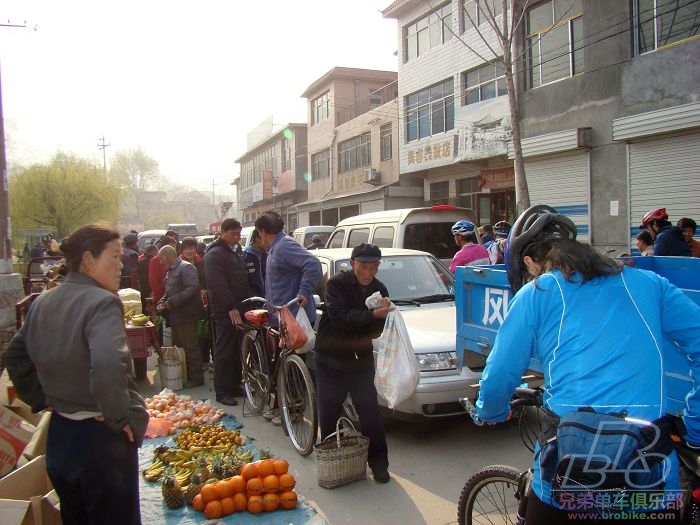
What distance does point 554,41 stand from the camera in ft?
50.3

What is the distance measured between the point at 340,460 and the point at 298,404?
1037 mm

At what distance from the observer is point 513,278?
7.91 ft

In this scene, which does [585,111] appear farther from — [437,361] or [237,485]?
[237,485]

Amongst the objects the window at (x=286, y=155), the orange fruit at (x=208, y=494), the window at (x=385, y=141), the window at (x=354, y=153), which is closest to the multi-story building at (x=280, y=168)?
the window at (x=286, y=155)

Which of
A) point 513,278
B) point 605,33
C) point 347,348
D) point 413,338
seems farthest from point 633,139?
point 513,278

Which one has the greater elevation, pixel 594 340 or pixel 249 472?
pixel 594 340

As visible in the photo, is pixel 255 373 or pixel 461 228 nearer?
pixel 255 373

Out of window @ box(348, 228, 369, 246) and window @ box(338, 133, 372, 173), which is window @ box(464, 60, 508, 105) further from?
window @ box(348, 228, 369, 246)

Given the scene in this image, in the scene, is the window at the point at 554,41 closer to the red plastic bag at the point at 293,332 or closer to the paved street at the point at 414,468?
the paved street at the point at 414,468

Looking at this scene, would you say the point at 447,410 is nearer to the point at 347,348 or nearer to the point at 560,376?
the point at 347,348

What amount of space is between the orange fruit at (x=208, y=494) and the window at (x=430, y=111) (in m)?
18.1

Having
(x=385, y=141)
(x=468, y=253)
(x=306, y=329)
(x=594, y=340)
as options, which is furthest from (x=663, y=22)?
(x=385, y=141)

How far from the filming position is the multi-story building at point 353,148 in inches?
997

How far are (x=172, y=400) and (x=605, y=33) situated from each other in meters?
12.9
